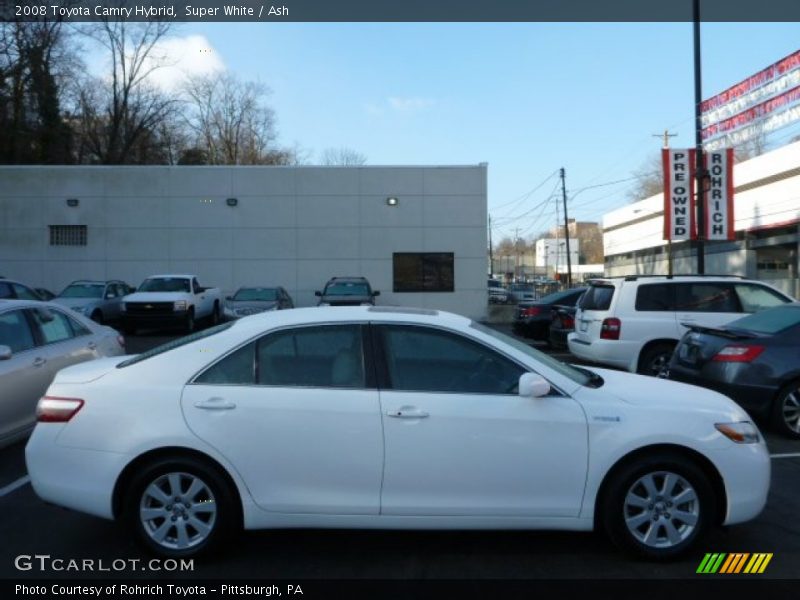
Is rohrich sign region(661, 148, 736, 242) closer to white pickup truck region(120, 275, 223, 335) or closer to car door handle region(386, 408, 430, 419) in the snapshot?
white pickup truck region(120, 275, 223, 335)

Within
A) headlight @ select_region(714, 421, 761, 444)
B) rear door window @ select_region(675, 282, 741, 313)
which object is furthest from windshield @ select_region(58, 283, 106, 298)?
headlight @ select_region(714, 421, 761, 444)

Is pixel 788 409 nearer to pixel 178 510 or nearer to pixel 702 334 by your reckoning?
pixel 702 334

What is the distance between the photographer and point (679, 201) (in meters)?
19.3

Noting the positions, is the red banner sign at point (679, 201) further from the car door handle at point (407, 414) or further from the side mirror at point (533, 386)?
the car door handle at point (407, 414)

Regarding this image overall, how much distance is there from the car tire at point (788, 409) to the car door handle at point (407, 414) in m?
4.79

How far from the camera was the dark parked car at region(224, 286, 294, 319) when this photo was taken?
19.1 meters

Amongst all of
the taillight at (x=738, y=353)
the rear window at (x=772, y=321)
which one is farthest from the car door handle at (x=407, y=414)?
the rear window at (x=772, y=321)

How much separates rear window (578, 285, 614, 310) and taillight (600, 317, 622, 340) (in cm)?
27

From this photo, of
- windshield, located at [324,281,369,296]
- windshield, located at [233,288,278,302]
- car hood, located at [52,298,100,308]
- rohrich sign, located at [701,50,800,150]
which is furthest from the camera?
windshield, located at [233,288,278,302]

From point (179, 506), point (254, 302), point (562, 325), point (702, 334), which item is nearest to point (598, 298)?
point (562, 325)

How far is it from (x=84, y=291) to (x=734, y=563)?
1939 centimetres

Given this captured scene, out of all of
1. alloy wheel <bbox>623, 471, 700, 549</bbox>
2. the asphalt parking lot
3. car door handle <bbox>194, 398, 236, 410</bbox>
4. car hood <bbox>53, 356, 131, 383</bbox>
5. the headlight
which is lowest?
the asphalt parking lot

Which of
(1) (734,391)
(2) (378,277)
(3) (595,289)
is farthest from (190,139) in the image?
(1) (734,391)

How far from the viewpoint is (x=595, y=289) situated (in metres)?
10.9
